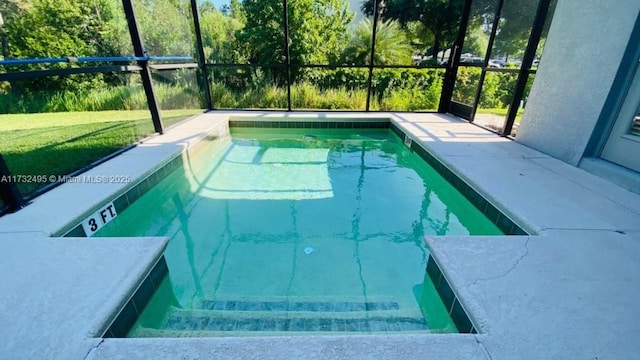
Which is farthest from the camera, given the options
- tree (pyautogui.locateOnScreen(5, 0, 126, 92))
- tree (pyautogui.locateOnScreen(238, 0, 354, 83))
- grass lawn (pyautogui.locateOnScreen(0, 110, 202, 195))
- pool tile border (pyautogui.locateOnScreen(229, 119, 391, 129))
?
tree (pyautogui.locateOnScreen(238, 0, 354, 83))

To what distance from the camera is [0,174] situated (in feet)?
6.03

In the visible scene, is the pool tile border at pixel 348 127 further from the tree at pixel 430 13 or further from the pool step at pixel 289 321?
the tree at pixel 430 13

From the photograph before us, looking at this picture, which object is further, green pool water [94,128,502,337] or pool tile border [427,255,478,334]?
green pool water [94,128,502,337]

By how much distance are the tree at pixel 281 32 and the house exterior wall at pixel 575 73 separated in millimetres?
4672

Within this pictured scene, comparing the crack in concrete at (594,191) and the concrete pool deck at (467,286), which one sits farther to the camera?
the crack in concrete at (594,191)

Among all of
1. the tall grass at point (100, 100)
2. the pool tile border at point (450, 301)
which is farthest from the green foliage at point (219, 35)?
the pool tile border at point (450, 301)

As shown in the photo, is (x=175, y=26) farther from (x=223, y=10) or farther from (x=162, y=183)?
(x=162, y=183)

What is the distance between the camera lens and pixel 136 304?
56.1 inches

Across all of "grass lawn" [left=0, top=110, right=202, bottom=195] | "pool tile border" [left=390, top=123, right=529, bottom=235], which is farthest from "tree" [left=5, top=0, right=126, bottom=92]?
"pool tile border" [left=390, top=123, right=529, bottom=235]

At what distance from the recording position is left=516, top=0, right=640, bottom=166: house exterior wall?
2639 millimetres

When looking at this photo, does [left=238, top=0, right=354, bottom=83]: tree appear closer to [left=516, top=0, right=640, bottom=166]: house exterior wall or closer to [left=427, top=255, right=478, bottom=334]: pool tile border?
[left=516, top=0, right=640, bottom=166]: house exterior wall

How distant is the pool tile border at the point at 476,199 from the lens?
2146mm

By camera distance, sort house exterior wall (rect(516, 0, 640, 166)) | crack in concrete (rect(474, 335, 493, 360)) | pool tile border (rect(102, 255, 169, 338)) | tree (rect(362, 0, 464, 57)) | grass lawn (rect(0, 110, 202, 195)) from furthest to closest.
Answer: tree (rect(362, 0, 464, 57)), grass lawn (rect(0, 110, 202, 195)), house exterior wall (rect(516, 0, 640, 166)), pool tile border (rect(102, 255, 169, 338)), crack in concrete (rect(474, 335, 493, 360))

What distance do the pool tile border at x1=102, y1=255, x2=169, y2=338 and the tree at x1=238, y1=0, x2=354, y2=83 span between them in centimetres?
569
